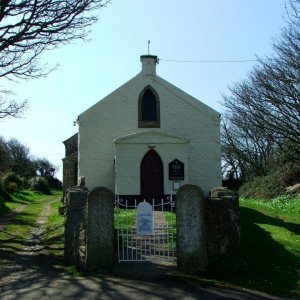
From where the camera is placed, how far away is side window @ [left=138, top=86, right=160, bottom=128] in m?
27.1

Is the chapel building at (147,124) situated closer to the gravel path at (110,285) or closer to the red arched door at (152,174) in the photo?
the red arched door at (152,174)

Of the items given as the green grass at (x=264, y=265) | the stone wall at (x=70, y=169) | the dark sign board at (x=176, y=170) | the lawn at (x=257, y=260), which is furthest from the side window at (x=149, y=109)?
the green grass at (x=264, y=265)

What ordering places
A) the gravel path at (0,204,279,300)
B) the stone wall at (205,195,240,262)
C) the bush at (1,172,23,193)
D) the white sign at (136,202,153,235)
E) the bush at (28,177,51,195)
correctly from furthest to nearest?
the bush at (28,177,51,195), the bush at (1,172,23,193), the white sign at (136,202,153,235), the stone wall at (205,195,240,262), the gravel path at (0,204,279,300)

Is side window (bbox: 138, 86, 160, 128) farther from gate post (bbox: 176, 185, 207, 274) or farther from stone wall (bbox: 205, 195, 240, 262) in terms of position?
gate post (bbox: 176, 185, 207, 274)

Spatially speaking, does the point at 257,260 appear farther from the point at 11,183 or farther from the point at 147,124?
the point at 11,183

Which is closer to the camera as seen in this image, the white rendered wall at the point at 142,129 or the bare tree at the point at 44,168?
the white rendered wall at the point at 142,129

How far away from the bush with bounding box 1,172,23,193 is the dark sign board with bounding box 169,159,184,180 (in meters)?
22.0

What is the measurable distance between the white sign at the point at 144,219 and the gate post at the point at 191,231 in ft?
3.00

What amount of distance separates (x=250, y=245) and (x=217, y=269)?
2.10 m

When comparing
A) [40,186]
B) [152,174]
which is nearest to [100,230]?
[152,174]

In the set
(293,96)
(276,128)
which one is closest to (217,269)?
(293,96)

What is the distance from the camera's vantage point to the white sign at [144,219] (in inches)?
443

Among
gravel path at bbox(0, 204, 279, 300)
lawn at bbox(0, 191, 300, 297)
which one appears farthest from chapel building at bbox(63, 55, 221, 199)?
gravel path at bbox(0, 204, 279, 300)

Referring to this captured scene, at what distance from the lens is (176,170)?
25516mm
